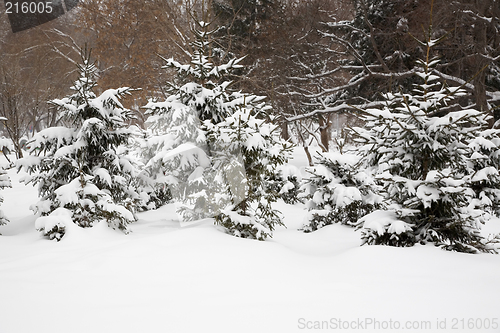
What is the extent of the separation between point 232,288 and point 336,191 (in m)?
4.47

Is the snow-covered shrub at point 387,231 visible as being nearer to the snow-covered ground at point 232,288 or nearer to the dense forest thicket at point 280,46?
the snow-covered ground at point 232,288

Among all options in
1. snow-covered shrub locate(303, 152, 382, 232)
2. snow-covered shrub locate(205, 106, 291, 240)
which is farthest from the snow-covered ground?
snow-covered shrub locate(303, 152, 382, 232)

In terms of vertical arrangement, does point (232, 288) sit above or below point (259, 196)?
below

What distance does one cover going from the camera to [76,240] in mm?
4566

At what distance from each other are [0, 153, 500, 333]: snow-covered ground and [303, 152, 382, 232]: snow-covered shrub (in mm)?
2995

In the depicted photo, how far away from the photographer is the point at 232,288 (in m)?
2.98

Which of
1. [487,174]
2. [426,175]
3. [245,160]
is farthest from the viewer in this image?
[487,174]

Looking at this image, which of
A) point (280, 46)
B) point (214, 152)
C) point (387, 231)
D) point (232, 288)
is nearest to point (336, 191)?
point (387, 231)

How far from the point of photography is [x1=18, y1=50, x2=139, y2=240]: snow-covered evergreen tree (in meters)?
5.37

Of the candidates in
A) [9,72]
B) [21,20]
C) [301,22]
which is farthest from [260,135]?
[21,20]

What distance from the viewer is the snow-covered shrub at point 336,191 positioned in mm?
7121

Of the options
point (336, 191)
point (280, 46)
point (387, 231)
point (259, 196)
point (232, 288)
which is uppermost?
point (280, 46)

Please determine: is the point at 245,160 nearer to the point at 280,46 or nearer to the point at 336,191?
the point at 336,191

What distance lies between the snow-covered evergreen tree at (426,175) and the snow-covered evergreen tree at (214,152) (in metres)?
1.62
